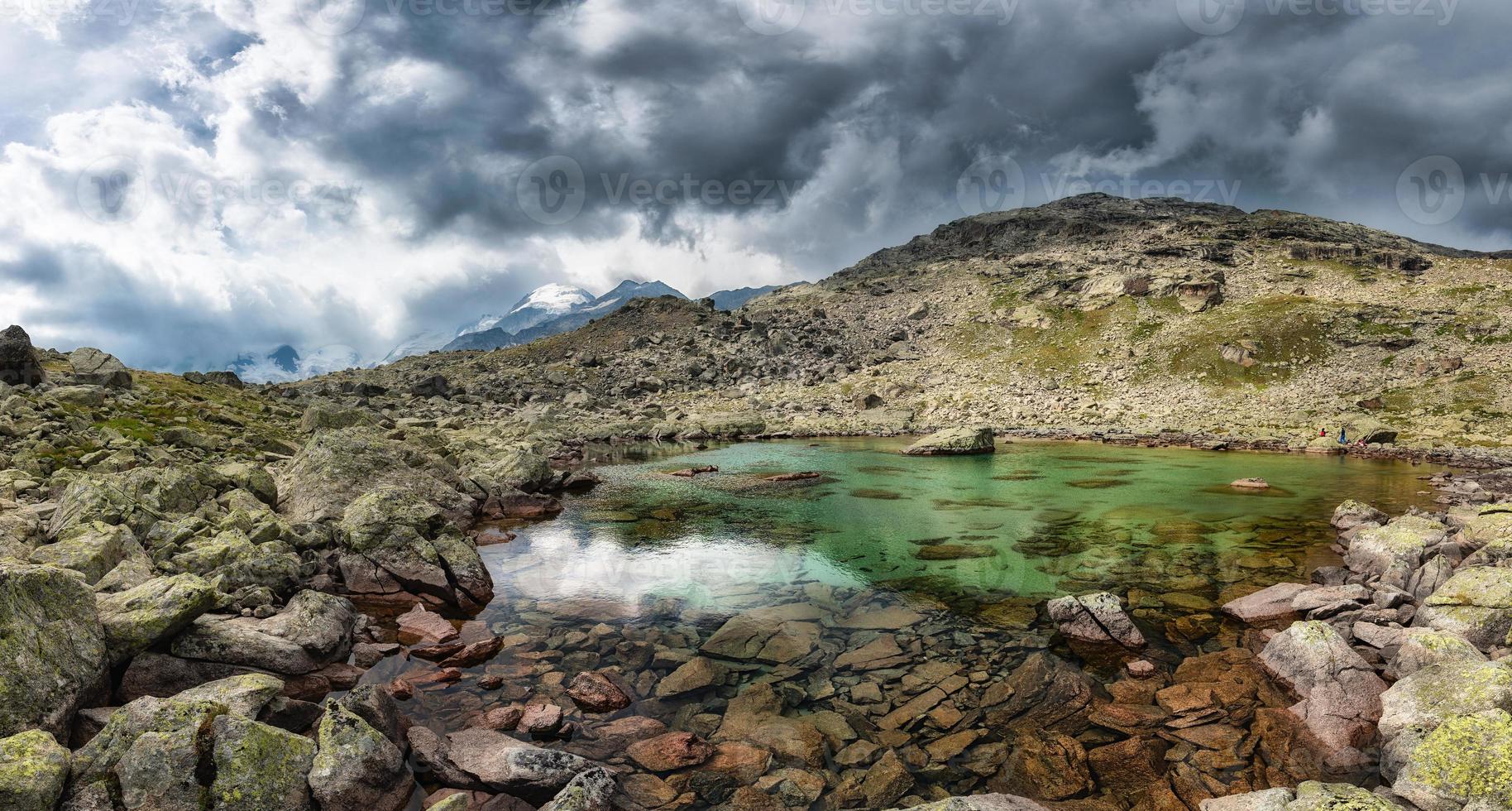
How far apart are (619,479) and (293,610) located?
29958mm

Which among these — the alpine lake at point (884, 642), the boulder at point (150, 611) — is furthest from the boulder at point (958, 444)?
the boulder at point (150, 611)

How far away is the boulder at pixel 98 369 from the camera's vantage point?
38.8 meters

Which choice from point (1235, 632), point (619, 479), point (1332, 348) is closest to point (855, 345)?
point (1332, 348)

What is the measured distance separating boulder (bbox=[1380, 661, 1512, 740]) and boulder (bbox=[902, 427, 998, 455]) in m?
43.8

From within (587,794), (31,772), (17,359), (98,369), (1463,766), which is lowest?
(1463,766)

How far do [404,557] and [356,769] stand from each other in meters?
10.9

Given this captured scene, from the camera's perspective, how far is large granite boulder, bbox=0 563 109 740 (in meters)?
8.17

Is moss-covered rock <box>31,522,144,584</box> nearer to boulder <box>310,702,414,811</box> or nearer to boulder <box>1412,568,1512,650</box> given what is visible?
boulder <box>310,702,414,811</box>

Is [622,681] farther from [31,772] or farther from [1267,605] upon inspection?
[1267,605]

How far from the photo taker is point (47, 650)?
889cm

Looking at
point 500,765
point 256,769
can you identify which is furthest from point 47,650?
point 500,765

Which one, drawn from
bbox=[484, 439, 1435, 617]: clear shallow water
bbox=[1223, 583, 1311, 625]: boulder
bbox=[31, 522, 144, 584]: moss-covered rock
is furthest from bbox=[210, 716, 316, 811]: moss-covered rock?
bbox=[1223, 583, 1311, 625]: boulder

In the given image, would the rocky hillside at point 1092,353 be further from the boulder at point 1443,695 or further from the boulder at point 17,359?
the boulder at point 1443,695

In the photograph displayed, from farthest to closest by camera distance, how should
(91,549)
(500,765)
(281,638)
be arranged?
1. (91,549)
2. (281,638)
3. (500,765)
